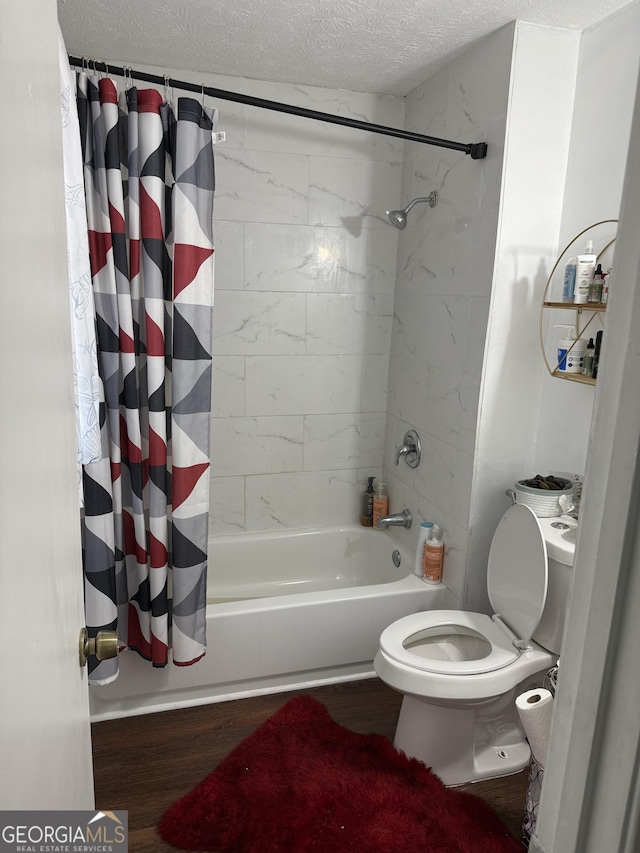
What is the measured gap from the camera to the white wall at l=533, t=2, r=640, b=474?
6.10 ft

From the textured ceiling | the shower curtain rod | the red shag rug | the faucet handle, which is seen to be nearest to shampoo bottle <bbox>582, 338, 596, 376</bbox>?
the shower curtain rod

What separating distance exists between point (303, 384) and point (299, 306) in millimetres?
366

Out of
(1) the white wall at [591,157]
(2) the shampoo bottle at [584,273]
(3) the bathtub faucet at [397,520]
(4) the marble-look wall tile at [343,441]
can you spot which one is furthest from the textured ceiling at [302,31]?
(3) the bathtub faucet at [397,520]

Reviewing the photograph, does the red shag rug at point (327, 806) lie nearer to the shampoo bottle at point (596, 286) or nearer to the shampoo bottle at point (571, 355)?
the shampoo bottle at point (571, 355)

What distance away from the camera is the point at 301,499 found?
3.05m

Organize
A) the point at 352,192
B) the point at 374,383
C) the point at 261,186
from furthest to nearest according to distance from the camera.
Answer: the point at 374,383 → the point at 352,192 → the point at 261,186

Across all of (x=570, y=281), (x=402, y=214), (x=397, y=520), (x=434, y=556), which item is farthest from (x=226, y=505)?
Result: (x=570, y=281)

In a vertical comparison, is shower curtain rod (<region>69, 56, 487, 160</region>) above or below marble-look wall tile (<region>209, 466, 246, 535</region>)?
above

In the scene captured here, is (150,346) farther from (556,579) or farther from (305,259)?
(556,579)

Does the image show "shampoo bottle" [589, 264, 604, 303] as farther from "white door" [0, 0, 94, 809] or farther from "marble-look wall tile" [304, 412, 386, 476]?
"white door" [0, 0, 94, 809]

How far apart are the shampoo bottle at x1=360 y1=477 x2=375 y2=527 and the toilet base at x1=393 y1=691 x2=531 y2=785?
111cm

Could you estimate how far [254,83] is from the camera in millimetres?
2566

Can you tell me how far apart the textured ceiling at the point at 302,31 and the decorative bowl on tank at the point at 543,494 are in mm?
1494

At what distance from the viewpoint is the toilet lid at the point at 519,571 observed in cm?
194
